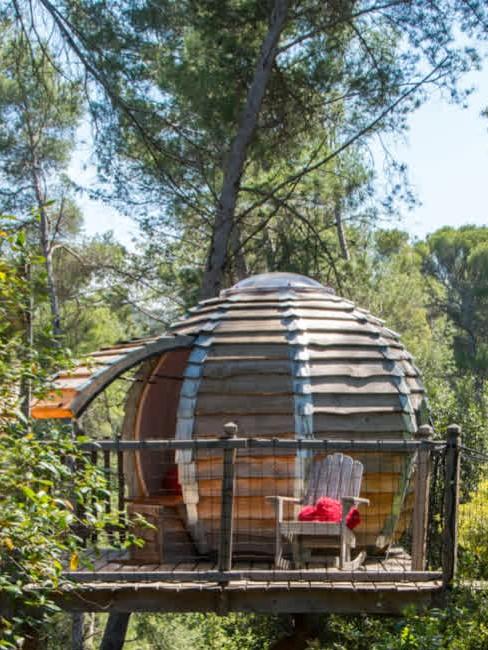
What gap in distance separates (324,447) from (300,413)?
1.43 metres

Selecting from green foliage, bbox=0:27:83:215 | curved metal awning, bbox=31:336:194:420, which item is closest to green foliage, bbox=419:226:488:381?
green foliage, bbox=0:27:83:215

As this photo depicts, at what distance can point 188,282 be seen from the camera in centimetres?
1927

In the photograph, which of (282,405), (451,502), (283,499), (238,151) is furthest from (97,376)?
(238,151)

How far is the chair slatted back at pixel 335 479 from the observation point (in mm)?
8367

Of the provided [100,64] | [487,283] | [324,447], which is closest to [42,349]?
[324,447]

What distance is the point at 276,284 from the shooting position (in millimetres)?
10312

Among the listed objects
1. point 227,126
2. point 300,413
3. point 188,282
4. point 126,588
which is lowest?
point 126,588

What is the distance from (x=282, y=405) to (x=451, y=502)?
6.34 ft

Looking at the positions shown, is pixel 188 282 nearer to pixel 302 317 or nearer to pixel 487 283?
pixel 302 317

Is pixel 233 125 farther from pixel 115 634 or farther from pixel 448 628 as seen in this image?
pixel 448 628

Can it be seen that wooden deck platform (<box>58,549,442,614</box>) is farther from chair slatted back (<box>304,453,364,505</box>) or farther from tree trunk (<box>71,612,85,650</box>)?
tree trunk (<box>71,612,85,650</box>)

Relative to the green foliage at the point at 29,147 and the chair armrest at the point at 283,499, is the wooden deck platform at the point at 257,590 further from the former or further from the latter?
the green foliage at the point at 29,147

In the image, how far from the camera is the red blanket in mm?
8047

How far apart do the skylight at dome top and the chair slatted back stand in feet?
7.22
